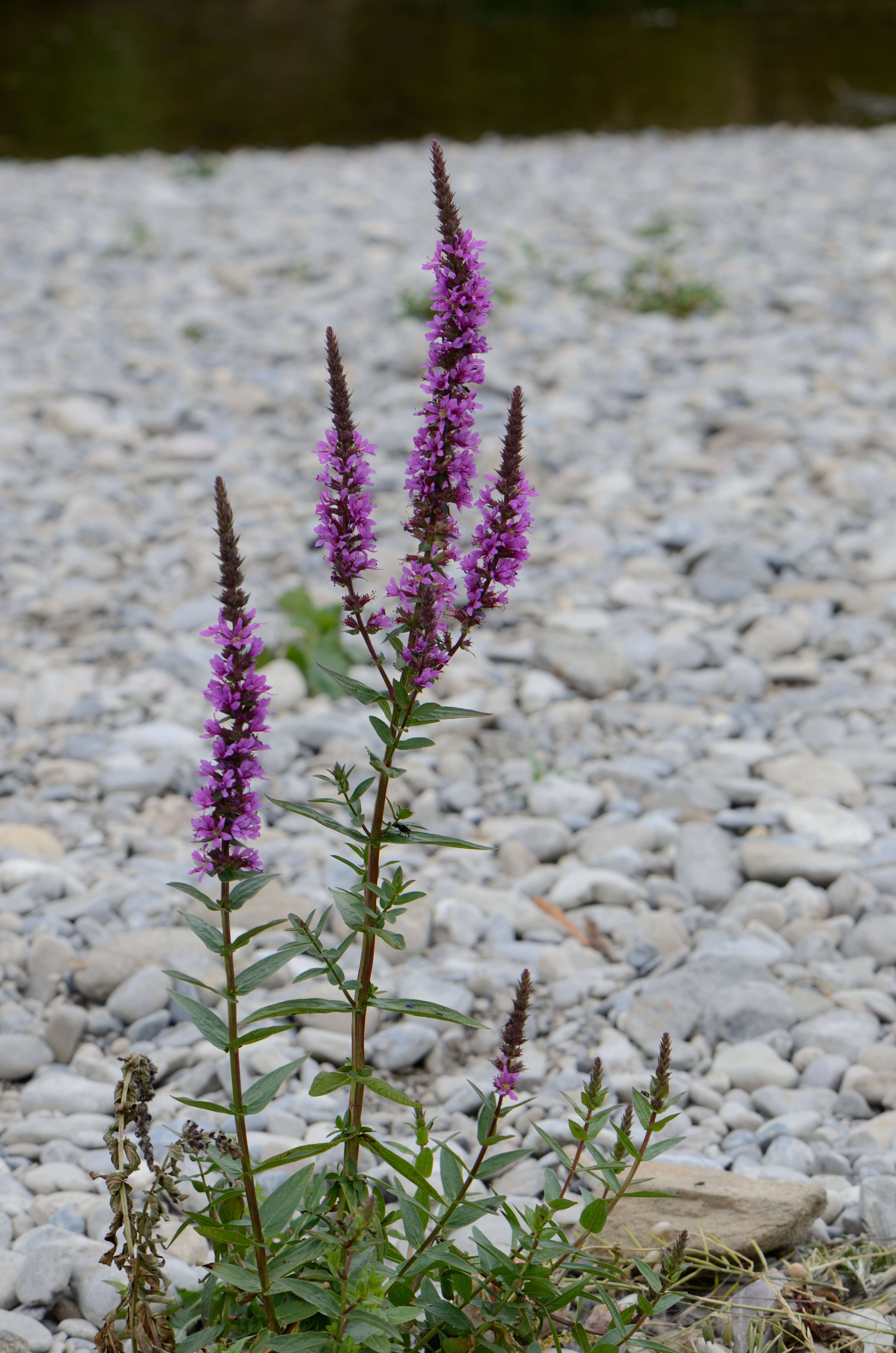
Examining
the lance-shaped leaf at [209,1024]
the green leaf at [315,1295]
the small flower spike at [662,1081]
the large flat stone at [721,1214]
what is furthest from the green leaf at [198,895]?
the large flat stone at [721,1214]

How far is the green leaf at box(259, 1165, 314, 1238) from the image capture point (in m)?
1.88

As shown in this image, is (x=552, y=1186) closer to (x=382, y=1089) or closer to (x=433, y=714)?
(x=382, y=1089)

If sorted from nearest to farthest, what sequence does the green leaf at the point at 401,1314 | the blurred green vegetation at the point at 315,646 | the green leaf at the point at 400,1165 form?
the green leaf at the point at 401,1314, the green leaf at the point at 400,1165, the blurred green vegetation at the point at 315,646

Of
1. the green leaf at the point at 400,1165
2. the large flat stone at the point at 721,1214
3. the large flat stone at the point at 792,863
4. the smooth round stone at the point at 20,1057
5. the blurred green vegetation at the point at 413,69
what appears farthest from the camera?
the blurred green vegetation at the point at 413,69

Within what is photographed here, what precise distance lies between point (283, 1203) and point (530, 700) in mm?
3057

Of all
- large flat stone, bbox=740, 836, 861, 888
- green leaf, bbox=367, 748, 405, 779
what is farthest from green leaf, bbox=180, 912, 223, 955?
large flat stone, bbox=740, 836, 861, 888

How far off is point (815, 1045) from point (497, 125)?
17.9 m

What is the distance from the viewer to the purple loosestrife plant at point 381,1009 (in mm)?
1752

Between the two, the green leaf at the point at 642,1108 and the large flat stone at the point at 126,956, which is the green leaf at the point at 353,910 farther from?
the large flat stone at the point at 126,956

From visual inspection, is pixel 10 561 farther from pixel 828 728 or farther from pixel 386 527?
pixel 828 728

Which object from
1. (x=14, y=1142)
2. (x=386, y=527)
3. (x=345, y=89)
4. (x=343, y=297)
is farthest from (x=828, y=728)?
(x=345, y=89)

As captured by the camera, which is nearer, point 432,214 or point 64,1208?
point 64,1208

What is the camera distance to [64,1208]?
2.54 m

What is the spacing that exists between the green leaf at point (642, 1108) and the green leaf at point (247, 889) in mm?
659
